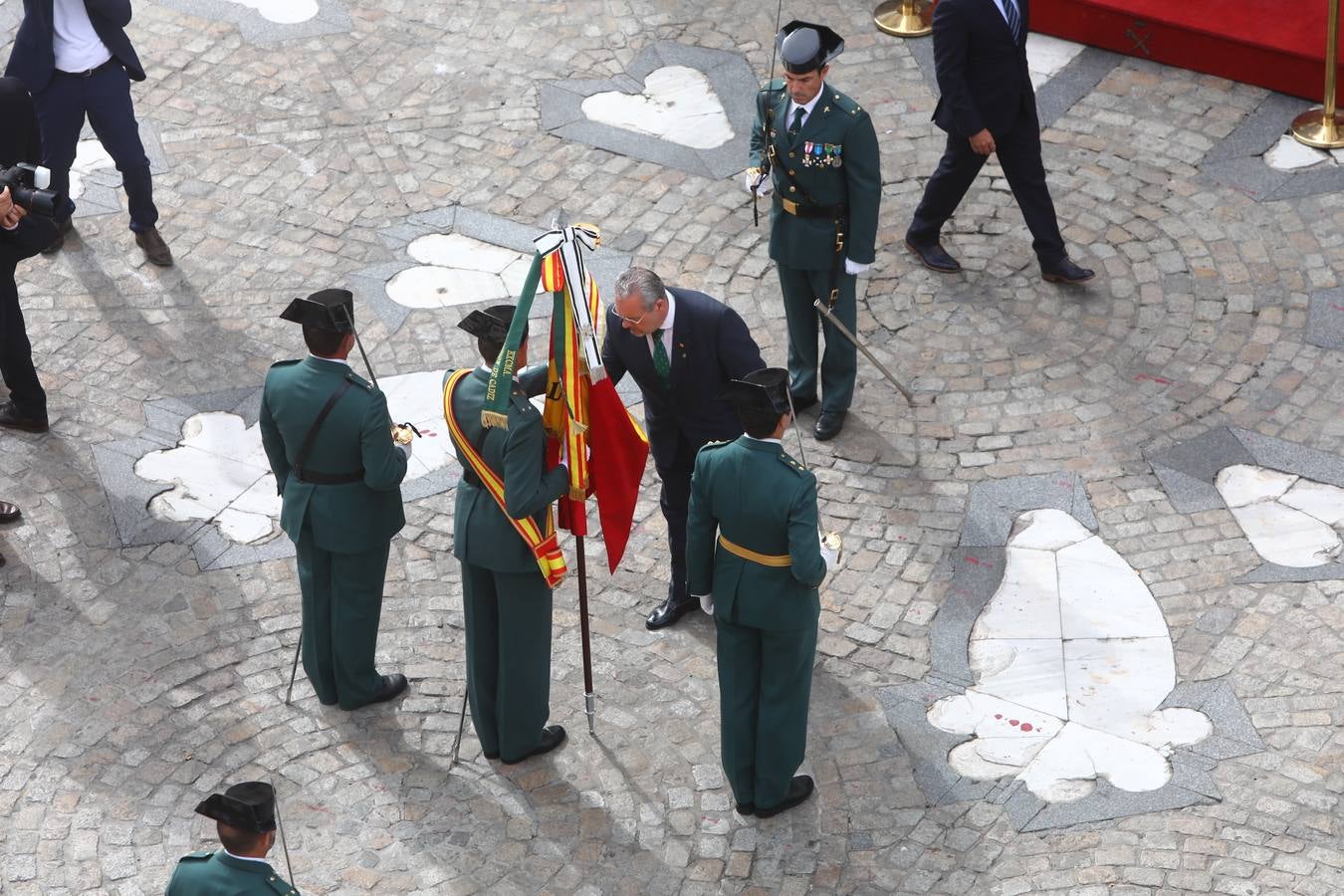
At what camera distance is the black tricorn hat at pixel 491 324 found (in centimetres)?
666

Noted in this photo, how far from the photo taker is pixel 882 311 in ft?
32.2

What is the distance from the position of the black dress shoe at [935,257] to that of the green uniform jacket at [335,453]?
12.9 ft

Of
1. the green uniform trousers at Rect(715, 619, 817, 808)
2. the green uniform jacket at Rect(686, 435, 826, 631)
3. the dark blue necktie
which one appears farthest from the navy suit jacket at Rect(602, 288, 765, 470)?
the dark blue necktie

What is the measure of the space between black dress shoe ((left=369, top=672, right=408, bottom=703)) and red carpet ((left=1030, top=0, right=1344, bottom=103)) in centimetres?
656

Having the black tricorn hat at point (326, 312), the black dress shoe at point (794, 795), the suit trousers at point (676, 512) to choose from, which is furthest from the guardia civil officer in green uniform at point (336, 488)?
the black dress shoe at point (794, 795)

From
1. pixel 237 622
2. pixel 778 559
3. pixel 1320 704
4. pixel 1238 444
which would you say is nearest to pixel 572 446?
pixel 778 559

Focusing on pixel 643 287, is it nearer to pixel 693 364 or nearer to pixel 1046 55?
pixel 693 364

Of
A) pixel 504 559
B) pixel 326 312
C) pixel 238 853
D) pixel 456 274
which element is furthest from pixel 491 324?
pixel 456 274

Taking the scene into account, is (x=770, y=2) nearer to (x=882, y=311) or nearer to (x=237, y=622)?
(x=882, y=311)

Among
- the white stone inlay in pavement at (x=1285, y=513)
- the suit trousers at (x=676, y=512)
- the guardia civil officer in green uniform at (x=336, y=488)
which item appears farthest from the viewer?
the white stone inlay in pavement at (x=1285, y=513)

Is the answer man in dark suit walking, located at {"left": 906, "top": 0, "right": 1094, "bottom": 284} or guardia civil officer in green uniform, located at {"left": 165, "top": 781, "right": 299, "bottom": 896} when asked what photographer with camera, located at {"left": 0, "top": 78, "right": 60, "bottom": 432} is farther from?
man in dark suit walking, located at {"left": 906, "top": 0, "right": 1094, "bottom": 284}

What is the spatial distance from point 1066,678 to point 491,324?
2.90 m

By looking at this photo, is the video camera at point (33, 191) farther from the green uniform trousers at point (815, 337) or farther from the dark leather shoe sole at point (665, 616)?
the green uniform trousers at point (815, 337)

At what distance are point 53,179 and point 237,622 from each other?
3460mm
